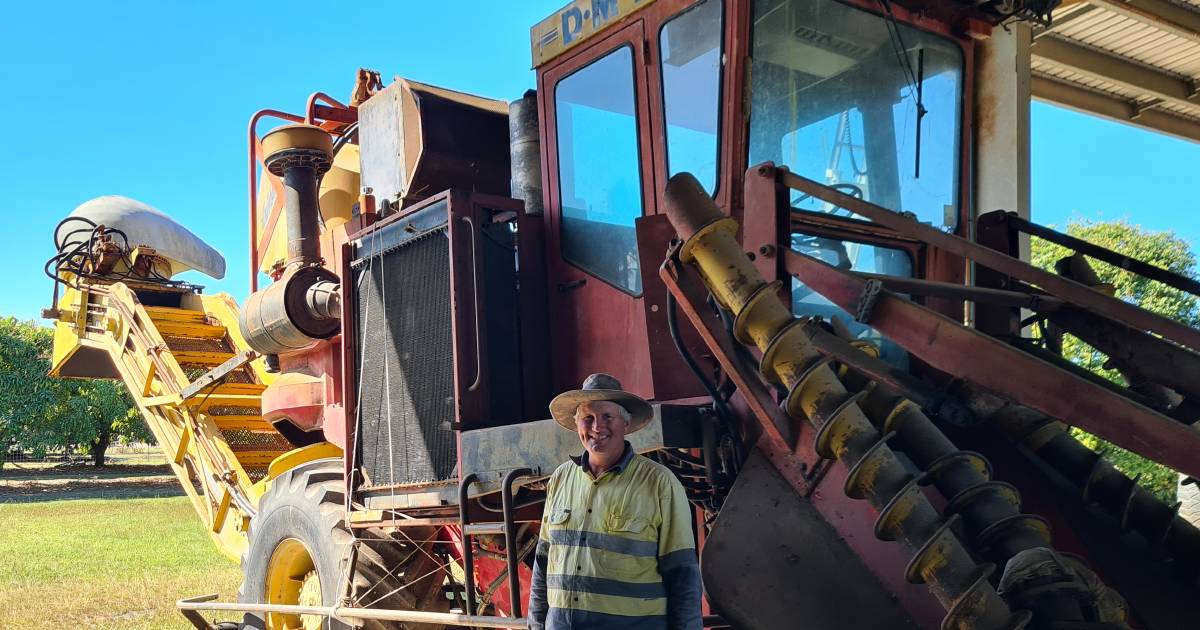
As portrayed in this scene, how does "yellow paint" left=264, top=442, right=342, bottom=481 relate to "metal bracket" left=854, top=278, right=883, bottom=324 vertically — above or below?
below

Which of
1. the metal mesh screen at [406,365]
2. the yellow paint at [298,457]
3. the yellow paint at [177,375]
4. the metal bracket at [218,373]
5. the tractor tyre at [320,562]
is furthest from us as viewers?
the yellow paint at [177,375]

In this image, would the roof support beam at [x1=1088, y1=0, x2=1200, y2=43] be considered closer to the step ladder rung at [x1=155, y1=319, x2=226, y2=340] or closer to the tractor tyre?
the tractor tyre

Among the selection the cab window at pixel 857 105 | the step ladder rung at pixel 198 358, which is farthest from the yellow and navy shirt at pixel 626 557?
the step ladder rung at pixel 198 358

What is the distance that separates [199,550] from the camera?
16.2 metres

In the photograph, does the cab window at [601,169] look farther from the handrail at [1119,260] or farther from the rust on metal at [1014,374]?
the handrail at [1119,260]

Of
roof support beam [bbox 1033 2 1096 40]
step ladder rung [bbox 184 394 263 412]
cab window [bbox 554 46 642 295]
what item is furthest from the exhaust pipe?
roof support beam [bbox 1033 2 1096 40]

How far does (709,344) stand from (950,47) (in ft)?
7.44

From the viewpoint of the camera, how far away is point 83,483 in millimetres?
32812

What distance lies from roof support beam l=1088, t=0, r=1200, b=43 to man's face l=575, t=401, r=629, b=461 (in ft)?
21.9

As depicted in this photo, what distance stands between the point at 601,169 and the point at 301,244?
2.28 m

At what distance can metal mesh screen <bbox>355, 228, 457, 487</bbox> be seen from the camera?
4.68m

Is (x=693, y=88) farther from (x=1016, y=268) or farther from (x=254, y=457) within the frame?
(x=254, y=457)

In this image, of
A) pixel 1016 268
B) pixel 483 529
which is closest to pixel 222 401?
pixel 483 529

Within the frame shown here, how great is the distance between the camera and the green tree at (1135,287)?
956 cm
